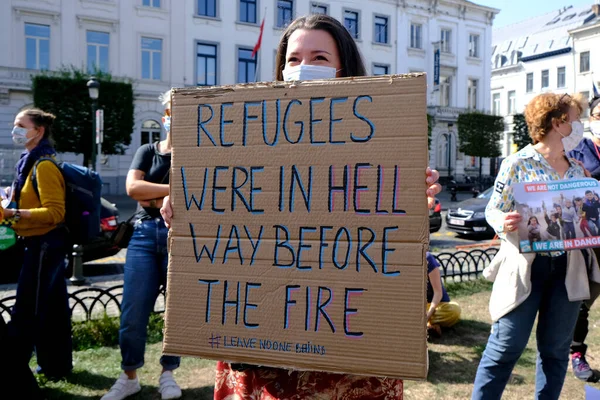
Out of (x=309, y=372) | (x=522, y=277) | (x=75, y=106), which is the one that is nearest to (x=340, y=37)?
(x=309, y=372)

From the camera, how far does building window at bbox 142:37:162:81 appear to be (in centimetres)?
2720

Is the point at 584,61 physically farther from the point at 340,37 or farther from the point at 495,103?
the point at 340,37

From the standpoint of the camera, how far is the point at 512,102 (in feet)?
176

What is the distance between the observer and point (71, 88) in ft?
76.1

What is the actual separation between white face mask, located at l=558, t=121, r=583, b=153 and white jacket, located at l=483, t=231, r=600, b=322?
1.75ft

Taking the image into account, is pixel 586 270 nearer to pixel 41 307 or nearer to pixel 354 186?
pixel 354 186

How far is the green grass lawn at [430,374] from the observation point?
360 centimetres

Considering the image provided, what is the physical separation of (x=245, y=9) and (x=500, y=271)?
29001 millimetres

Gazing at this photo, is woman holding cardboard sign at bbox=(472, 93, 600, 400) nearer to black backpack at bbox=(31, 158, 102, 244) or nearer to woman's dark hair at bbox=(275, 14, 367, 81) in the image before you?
woman's dark hair at bbox=(275, 14, 367, 81)

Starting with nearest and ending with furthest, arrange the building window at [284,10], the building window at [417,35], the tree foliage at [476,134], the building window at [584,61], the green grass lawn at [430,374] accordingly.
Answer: the green grass lawn at [430,374] → the building window at [284,10] → the building window at [417,35] → the tree foliage at [476,134] → the building window at [584,61]

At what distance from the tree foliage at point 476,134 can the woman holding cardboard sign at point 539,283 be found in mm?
35538

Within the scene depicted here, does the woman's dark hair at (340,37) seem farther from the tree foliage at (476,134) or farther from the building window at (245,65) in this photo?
the tree foliage at (476,134)

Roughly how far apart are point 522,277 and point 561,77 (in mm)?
51410

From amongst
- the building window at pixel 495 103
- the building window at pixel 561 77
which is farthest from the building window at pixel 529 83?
the building window at pixel 495 103
